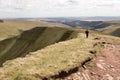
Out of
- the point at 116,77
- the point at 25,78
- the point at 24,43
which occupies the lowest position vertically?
the point at 24,43

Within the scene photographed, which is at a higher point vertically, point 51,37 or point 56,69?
point 56,69

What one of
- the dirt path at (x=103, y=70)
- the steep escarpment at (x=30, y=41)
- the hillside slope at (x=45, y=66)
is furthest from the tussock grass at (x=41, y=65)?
the steep escarpment at (x=30, y=41)

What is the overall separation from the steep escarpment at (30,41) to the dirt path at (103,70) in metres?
72.8

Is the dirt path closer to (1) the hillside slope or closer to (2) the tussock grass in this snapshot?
(1) the hillside slope

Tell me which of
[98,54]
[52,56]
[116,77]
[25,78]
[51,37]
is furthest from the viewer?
[51,37]

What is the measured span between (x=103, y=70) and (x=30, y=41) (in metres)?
101

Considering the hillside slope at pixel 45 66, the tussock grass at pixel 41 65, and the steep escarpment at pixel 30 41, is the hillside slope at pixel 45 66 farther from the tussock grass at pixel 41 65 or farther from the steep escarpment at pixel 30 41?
the steep escarpment at pixel 30 41

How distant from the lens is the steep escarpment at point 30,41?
103 m

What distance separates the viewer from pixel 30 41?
120500 mm

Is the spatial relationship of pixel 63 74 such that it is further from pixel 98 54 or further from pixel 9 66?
pixel 98 54

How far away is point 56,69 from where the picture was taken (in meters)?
19.5

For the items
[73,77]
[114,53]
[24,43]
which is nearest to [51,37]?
[24,43]

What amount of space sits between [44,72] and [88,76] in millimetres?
4595

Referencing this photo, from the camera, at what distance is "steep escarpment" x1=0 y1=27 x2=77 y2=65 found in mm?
103000
